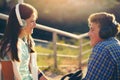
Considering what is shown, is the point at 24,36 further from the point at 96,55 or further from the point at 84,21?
the point at 84,21

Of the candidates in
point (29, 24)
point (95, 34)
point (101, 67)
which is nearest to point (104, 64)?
point (101, 67)

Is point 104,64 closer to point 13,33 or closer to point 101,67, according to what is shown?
point 101,67

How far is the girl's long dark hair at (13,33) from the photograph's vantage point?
3.79 meters

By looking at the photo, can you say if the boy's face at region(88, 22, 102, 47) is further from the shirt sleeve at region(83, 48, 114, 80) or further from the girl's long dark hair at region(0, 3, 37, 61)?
the girl's long dark hair at region(0, 3, 37, 61)

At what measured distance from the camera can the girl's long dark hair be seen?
3.79 metres

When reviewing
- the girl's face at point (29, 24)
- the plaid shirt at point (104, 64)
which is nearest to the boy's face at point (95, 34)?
the plaid shirt at point (104, 64)

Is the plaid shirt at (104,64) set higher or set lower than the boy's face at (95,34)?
lower

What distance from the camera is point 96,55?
3781mm

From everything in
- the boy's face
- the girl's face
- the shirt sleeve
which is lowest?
the shirt sleeve

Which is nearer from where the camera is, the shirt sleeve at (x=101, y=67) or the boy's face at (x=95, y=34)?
the shirt sleeve at (x=101, y=67)

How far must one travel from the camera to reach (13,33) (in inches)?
A: 152

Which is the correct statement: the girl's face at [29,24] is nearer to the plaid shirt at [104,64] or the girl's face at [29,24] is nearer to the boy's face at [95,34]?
the boy's face at [95,34]

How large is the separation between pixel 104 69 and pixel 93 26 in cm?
41

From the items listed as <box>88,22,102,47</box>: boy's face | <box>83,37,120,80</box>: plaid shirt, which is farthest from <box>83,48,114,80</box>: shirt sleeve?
<box>88,22,102,47</box>: boy's face
